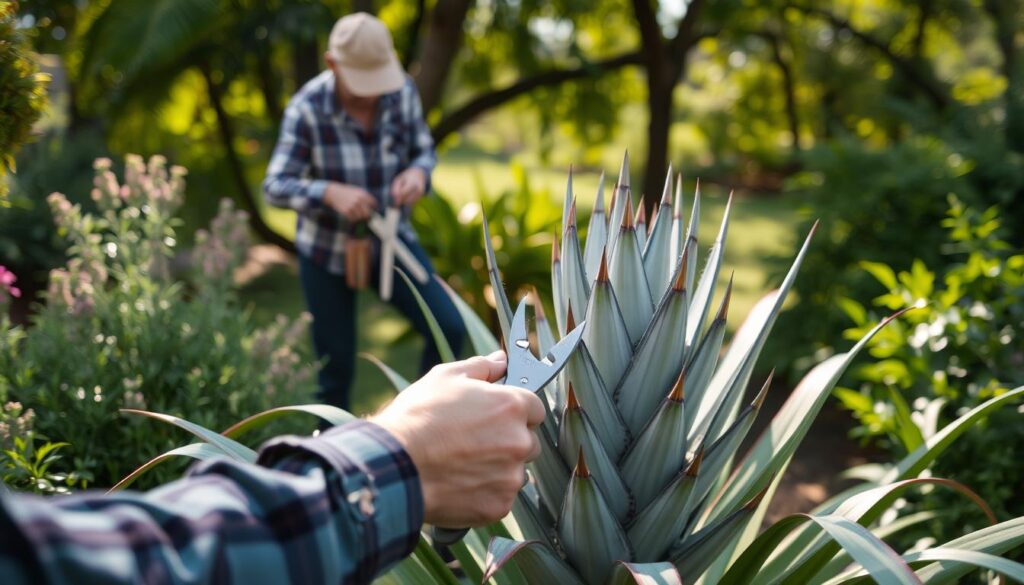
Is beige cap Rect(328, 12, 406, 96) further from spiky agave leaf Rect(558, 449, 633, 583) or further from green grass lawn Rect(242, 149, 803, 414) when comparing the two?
spiky agave leaf Rect(558, 449, 633, 583)

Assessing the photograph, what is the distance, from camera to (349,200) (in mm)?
3240

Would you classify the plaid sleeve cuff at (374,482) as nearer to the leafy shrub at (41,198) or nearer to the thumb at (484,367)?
the thumb at (484,367)

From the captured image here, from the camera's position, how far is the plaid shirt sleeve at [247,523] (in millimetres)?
676

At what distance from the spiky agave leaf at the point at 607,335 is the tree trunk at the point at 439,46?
15.2 ft

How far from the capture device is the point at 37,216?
17.7 feet

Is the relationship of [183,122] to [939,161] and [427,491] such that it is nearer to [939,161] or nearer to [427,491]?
[939,161]

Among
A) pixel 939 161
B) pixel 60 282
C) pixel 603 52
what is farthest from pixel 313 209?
pixel 603 52

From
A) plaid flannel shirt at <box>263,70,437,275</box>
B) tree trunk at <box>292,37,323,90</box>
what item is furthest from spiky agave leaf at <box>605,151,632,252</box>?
tree trunk at <box>292,37,323,90</box>

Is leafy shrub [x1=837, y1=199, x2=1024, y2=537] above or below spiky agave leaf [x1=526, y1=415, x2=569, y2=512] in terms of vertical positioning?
below

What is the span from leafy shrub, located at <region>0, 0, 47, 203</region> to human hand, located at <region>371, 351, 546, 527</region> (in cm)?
135

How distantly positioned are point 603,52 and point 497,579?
415 inches

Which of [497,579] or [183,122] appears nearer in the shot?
[497,579]

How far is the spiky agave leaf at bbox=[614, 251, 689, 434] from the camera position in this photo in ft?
4.94

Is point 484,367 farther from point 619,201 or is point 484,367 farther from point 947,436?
point 947,436
